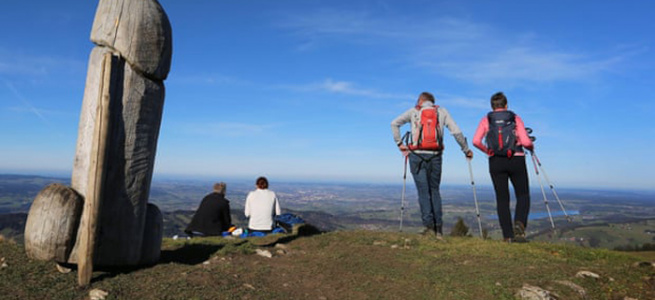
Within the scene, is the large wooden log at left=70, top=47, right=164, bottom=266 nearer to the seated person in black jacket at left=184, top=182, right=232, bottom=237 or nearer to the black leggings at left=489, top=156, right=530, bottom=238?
the seated person in black jacket at left=184, top=182, right=232, bottom=237

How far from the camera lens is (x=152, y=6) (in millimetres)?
5625

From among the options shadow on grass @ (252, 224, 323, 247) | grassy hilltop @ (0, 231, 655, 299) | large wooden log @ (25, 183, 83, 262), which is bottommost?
shadow on grass @ (252, 224, 323, 247)

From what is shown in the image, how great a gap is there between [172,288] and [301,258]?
270 centimetres

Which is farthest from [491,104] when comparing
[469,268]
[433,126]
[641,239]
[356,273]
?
[641,239]

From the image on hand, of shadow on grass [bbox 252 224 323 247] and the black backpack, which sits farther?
shadow on grass [bbox 252 224 323 247]

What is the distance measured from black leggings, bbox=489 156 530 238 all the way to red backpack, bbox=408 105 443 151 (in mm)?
1233

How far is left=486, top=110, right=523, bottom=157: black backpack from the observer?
8.38 meters

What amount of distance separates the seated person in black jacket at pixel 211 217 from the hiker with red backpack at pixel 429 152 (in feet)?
17.7

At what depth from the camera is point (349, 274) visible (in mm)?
5809

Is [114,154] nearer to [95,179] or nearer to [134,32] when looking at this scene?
[95,179]

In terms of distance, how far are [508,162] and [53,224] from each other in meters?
7.97

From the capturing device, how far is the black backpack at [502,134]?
27.5ft

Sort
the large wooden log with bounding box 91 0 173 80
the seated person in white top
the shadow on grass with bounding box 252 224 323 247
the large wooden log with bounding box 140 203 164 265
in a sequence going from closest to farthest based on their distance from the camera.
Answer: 1. the large wooden log with bounding box 91 0 173 80
2. the large wooden log with bounding box 140 203 164 265
3. the shadow on grass with bounding box 252 224 323 247
4. the seated person in white top

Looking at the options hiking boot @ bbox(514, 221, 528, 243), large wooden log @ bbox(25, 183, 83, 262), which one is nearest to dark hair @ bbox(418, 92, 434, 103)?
hiking boot @ bbox(514, 221, 528, 243)
